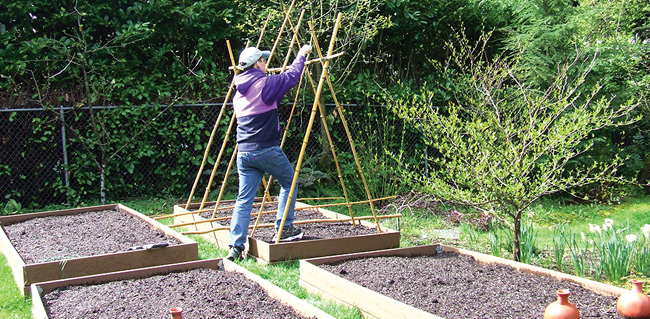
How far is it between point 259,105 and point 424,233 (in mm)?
2367

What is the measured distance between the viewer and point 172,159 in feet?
24.9

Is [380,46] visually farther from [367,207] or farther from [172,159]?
[172,159]

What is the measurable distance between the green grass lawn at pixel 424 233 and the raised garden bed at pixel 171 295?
0.84 ft

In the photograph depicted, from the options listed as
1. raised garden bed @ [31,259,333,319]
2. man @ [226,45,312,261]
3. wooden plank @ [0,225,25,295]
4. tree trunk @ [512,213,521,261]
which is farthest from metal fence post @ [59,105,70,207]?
tree trunk @ [512,213,521,261]

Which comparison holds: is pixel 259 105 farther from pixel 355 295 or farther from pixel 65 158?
pixel 65 158

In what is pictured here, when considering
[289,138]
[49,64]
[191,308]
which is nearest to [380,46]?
[289,138]

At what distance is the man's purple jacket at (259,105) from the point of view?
14.5 ft

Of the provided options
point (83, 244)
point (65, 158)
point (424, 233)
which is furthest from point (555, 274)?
point (65, 158)

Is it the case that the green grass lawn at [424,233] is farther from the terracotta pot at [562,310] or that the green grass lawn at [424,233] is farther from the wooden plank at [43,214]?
the terracotta pot at [562,310]

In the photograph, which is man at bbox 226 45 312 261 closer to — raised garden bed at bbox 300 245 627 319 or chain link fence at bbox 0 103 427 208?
raised garden bed at bbox 300 245 627 319

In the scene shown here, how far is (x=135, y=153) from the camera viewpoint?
7.30 metres

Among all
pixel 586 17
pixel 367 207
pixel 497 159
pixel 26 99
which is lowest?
pixel 367 207

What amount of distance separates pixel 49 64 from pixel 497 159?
550 cm

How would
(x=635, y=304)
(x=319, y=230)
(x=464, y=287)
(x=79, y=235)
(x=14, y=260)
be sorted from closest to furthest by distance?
(x=635, y=304)
(x=464, y=287)
(x=14, y=260)
(x=79, y=235)
(x=319, y=230)
